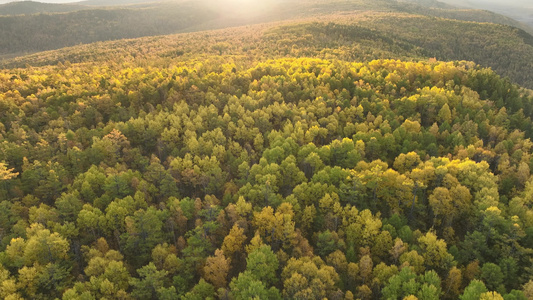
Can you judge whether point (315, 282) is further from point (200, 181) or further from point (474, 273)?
point (200, 181)

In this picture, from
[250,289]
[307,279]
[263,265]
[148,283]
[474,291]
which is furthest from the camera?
[263,265]

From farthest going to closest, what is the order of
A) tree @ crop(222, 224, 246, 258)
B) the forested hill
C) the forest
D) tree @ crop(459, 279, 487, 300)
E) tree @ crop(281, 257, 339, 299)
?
1. tree @ crop(222, 224, 246, 258)
2. the forested hill
3. the forest
4. tree @ crop(281, 257, 339, 299)
5. tree @ crop(459, 279, 487, 300)

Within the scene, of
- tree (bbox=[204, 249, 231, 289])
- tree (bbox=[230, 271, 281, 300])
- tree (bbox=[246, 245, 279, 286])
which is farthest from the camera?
tree (bbox=[204, 249, 231, 289])

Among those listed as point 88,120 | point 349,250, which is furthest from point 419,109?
point 88,120

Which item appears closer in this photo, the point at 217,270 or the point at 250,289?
the point at 250,289

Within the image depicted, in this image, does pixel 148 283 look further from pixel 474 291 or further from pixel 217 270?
pixel 474 291

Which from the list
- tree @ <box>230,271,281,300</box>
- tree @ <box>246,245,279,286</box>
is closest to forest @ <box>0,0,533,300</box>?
tree @ <box>246,245,279,286</box>

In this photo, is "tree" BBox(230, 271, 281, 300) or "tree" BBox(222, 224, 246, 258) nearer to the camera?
"tree" BBox(230, 271, 281, 300)

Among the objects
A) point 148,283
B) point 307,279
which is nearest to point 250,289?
point 307,279

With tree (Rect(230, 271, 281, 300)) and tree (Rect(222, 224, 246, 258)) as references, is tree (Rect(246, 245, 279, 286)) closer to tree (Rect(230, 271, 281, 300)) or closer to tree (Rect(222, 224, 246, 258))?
tree (Rect(230, 271, 281, 300))
